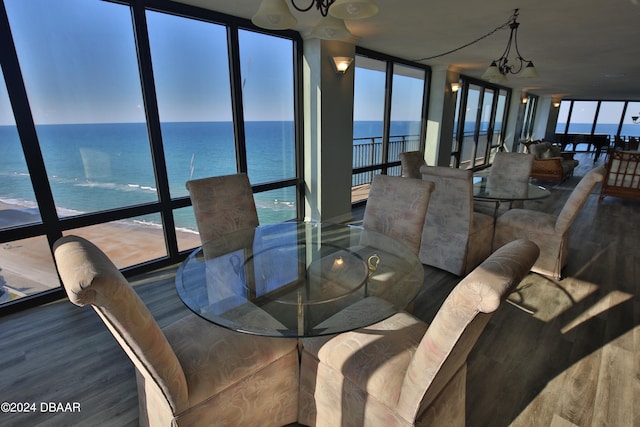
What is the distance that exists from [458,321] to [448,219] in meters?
2.02

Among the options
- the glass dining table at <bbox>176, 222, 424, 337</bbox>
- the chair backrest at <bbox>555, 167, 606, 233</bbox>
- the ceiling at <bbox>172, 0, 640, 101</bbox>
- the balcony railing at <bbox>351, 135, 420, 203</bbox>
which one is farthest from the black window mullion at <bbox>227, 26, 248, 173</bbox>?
the chair backrest at <bbox>555, 167, 606, 233</bbox>

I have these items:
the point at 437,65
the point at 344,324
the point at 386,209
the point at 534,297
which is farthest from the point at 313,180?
the point at 437,65

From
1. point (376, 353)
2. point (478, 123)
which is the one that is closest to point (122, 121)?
point (376, 353)

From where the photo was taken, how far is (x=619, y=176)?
191 inches

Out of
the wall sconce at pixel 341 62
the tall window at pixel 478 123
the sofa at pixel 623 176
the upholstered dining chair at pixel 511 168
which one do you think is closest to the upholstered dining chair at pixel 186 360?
the upholstered dining chair at pixel 511 168

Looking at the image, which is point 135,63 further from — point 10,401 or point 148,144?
point 10,401

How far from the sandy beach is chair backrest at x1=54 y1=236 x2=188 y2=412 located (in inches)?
73.1

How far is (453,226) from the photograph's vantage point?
2.68m

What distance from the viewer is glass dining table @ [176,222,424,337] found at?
1268 millimetres

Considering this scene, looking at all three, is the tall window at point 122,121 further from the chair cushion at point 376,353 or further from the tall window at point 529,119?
the tall window at point 529,119

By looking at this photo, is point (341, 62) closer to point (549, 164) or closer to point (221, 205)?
point (221, 205)

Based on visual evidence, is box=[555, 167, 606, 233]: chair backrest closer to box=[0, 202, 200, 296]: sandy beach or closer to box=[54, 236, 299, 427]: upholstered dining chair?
box=[54, 236, 299, 427]: upholstered dining chair

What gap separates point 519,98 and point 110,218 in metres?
11.0

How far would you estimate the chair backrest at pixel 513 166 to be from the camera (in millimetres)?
3550
